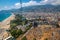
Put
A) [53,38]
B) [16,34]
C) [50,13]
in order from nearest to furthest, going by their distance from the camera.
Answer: [53,38] → [16,34] → [50,13]

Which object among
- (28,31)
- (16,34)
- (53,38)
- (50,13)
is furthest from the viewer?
(50,13)

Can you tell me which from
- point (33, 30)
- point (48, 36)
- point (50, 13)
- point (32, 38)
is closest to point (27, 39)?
point (32, 38)

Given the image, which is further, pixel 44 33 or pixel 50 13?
pixel 50 13

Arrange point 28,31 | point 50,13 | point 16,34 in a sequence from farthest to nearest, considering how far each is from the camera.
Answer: point 50,13 → point 28,31 → point 16,34

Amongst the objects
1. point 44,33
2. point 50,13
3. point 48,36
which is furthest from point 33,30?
point 50,13

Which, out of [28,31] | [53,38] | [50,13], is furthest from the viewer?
[50,13]

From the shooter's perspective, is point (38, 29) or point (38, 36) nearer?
point (38, 36)

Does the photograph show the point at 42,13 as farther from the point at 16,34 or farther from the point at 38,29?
the point at 16,34

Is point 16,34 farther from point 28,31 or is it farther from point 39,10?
point 39,10
